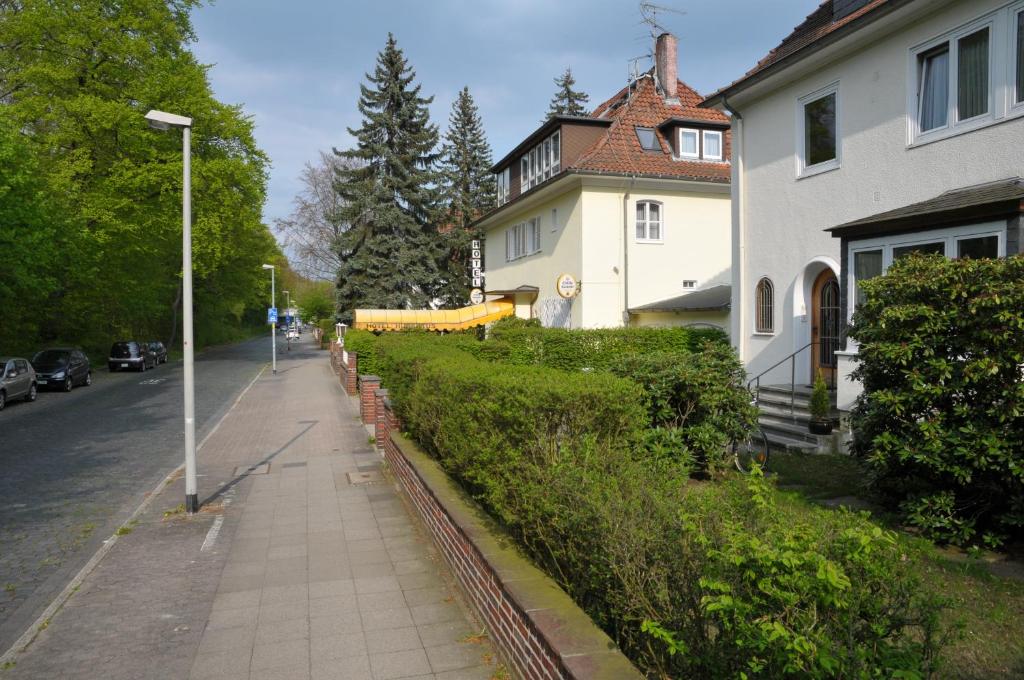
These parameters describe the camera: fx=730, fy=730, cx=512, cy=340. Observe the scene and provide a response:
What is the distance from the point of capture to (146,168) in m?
30.5

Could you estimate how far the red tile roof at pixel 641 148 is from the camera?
23688 millimetres

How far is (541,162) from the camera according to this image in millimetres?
27719

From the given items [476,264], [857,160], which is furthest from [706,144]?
[476,264]

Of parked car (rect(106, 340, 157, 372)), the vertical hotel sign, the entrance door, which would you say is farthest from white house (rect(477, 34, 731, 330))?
parked car (rect(106, 340, 157, 372))

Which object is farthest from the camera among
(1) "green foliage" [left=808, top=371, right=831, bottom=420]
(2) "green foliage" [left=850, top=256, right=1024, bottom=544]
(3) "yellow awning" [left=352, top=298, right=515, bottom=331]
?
(3) "yellow awning" [left=352, top=298, right=515, bottom=331]

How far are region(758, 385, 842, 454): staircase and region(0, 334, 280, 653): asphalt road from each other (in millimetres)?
9188

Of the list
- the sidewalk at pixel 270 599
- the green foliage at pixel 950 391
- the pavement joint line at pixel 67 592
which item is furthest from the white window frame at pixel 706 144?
the pavement joint line at pixel 67 592

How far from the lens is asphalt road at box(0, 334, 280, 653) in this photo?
23.0 feet

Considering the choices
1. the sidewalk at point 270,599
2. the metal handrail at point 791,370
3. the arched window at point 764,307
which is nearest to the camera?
the sidewalk at point 270,599

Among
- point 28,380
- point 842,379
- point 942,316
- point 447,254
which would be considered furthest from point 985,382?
point 447,254

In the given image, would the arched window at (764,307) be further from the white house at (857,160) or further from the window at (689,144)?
the window at (689,144)

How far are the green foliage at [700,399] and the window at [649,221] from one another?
1604cm

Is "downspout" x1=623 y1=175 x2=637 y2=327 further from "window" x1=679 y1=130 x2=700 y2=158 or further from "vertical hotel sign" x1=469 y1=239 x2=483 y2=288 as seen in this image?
"vertical hotel sign" x1=469 y1=239 x2=483 y2=288

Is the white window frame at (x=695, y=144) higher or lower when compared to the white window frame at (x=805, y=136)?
higher
